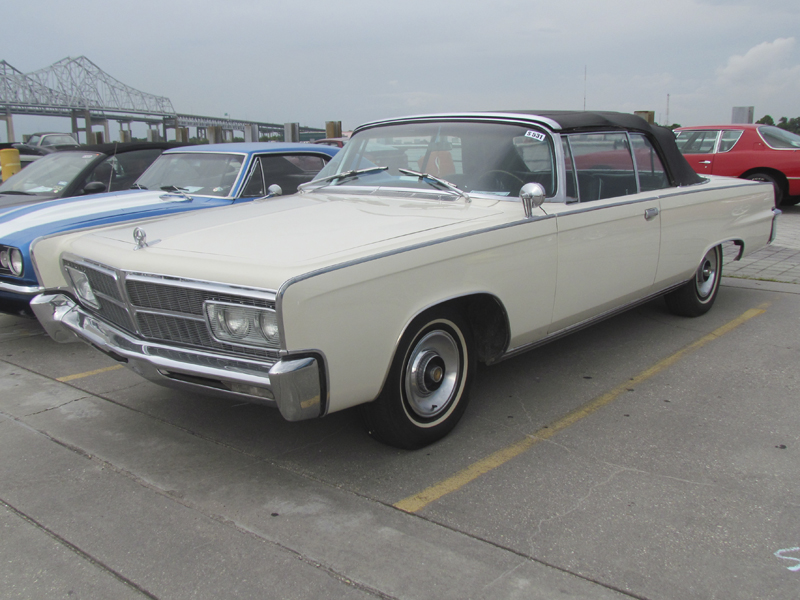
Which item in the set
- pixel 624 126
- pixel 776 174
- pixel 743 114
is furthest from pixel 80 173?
pixel 743 114

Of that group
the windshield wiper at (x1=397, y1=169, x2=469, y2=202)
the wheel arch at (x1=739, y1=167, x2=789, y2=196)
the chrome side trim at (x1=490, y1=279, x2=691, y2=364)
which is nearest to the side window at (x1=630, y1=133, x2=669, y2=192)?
the chrome side trim at (x1=490, y1=279, x2=691, y2=364)

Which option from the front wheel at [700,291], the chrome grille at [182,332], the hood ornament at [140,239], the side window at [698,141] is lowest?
the front wheel at [700,291]

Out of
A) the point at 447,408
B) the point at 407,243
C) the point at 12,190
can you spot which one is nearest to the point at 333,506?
the point at 447,408

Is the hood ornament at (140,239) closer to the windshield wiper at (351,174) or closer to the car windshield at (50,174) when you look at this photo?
the windshield wiper at (351,174)

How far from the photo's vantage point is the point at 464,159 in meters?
3.76

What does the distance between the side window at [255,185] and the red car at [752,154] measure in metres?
8.71

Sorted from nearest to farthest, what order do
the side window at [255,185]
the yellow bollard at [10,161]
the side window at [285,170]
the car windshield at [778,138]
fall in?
the side window at [255,185] → the side window at [285,170] → the car windshield at [778,138] → the yellow bollard at [10,161]

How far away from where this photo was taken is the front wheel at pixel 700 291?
5.32 m

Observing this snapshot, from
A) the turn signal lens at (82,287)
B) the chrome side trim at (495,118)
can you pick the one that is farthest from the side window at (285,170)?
the turn signal lens at (82,287)

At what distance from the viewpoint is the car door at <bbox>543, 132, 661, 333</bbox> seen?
3.73m

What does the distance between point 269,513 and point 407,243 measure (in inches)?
49.8

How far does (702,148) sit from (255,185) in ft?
29.6

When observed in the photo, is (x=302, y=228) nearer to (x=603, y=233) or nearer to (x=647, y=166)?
(x=603, y=233)

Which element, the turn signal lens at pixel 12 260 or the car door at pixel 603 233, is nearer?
the car door at pixel 603 233
